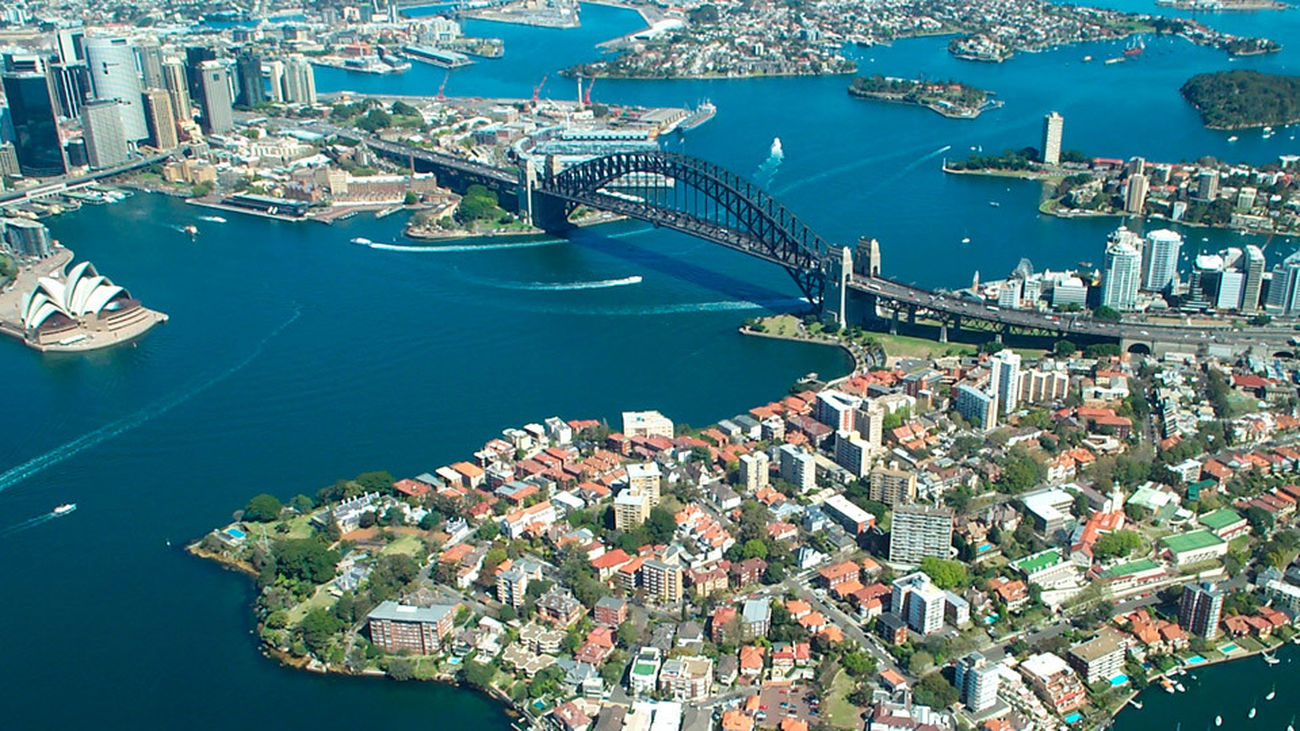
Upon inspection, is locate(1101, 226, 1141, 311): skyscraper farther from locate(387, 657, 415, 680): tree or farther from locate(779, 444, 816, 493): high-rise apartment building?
locate(387, 657, 415, 680): tree

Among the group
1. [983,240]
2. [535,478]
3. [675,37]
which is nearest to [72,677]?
[535,478]

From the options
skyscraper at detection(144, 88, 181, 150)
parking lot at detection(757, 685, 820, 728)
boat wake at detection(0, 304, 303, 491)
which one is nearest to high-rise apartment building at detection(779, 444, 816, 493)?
parking lot at detection(757, 685, 820, 728)

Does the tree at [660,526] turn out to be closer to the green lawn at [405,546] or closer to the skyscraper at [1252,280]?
the green lawn at [405,546]

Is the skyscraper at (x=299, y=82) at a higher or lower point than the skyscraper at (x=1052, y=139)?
higher

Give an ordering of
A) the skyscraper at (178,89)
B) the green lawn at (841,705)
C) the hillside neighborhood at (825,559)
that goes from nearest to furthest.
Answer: the green lawn at (841,705) < the hillside neighborhood at (825,559) < the skyscraper at (178,89)

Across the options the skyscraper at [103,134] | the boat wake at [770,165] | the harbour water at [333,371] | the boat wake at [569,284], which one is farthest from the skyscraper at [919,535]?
the skyscraper at [103,134]

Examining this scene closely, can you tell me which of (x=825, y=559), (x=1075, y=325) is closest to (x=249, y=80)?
(x=1075, y=325)
